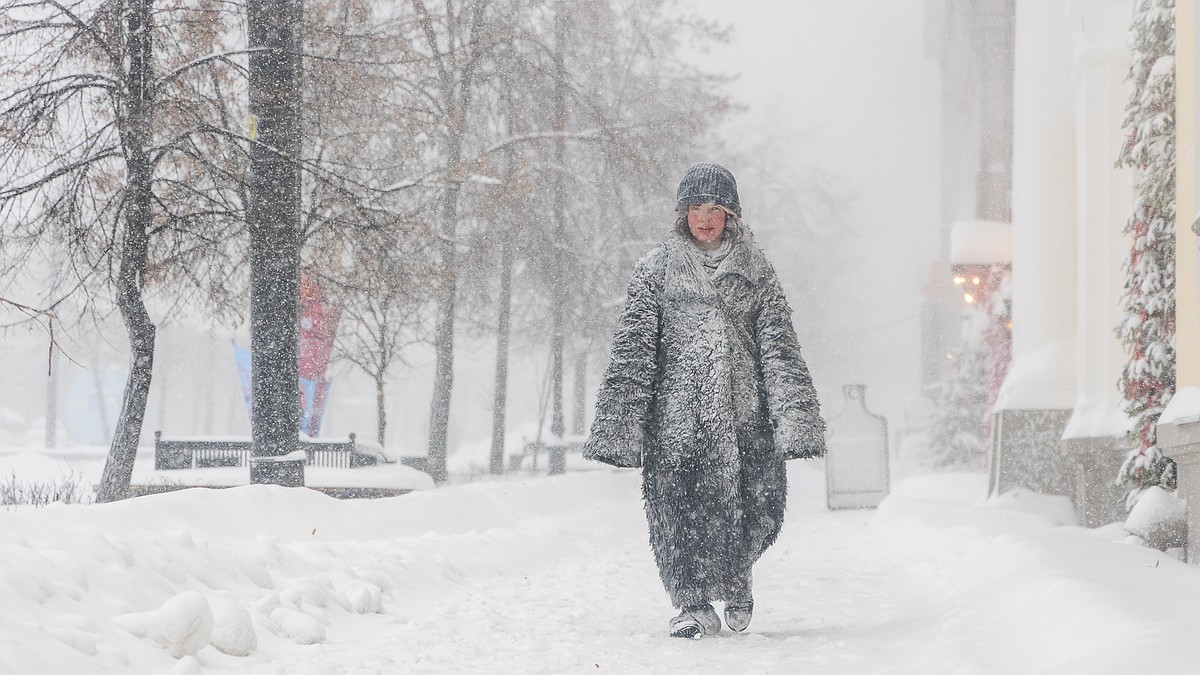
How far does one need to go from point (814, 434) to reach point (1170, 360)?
16.1 feet

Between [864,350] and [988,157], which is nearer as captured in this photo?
[988,157]

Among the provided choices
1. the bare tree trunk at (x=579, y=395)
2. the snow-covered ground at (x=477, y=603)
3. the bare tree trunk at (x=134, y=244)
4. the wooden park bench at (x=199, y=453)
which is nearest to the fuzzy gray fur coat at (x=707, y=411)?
the snow-covered ground at (x=477, y=603)

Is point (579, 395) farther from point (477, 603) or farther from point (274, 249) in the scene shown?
point (477, 603)

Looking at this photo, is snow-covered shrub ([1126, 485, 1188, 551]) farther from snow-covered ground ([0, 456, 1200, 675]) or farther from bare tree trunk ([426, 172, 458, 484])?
bare tree trunk ([426, 172, 458, 484])

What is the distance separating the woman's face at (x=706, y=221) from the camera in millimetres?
5551

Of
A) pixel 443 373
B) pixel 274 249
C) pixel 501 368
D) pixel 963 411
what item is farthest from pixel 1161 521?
pixel 963 411

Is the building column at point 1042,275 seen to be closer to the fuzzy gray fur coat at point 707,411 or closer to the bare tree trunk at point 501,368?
the fuzzy gray fur coat at point 707,411

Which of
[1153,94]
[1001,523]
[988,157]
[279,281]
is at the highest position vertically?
[988,157]

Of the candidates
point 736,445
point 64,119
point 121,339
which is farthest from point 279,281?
point 121,339

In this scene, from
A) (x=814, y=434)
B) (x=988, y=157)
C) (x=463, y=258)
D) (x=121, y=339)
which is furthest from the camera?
(x=121, y=339)

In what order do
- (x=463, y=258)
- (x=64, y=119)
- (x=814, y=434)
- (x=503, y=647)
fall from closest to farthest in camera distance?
(x=503, y=647) < (x=814, y=434) < (x=64, y=119) < (x=463, y=258)

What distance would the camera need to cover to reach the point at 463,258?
57.2 ft

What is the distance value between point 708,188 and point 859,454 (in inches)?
518

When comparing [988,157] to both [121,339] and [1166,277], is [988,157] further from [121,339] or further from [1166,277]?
[121,339]
